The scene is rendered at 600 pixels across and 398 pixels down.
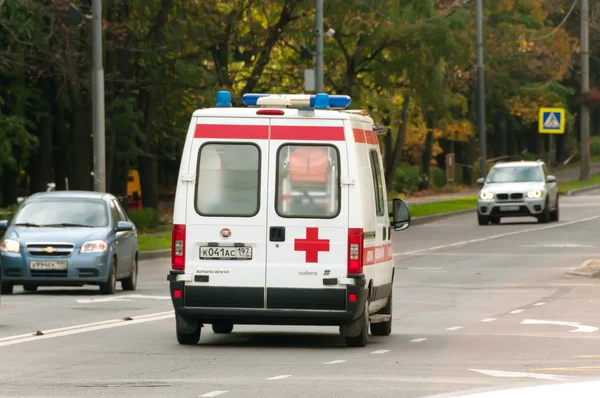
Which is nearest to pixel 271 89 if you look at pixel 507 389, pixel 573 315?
pixel 573 315

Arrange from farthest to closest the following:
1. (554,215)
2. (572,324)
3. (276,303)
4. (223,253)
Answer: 1. (554,215)
2. (572,324)
3. (223,253)
4. (276,303)

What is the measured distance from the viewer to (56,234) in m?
23.0

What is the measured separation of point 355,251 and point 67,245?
31.7 feet

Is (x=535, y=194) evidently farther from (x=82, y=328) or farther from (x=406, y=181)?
(x=82, y=328)

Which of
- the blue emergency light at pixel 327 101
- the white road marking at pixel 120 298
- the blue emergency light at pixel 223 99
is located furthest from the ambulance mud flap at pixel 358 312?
the white road marking at pixel 120 298

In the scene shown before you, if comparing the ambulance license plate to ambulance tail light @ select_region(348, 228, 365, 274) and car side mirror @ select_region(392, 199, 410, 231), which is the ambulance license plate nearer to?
ambulance tail light @ select_region(348, 228, 365, 274)

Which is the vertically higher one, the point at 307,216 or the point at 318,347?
the point at 307,216

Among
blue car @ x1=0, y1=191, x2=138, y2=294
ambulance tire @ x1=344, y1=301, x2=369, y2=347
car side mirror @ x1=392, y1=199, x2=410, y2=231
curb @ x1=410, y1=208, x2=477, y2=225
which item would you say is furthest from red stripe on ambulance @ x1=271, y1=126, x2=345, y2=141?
curb @ x1=410, y1=208, x2=477, y2=225

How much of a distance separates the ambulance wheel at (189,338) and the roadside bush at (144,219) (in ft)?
90.3

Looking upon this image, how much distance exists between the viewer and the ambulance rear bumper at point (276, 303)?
13859 millimetres

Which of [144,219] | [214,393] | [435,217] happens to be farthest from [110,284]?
[435,217]

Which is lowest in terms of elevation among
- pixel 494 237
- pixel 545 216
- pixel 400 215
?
pixel 494 237

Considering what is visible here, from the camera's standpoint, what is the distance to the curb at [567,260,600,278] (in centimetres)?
2628

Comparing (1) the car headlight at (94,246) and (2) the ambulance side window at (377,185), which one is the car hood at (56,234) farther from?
(2) the ambulance side window at (377,185)
